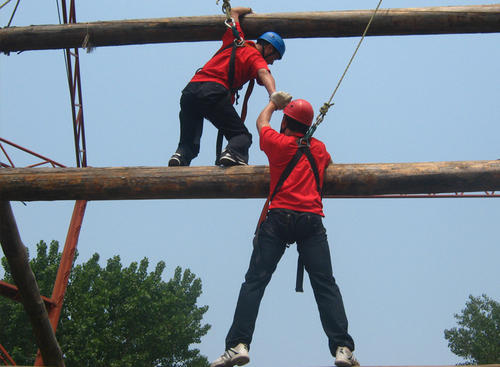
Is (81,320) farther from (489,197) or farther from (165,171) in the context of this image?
(165,171)

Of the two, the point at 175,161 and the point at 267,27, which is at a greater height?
Answer: the point at 267,27

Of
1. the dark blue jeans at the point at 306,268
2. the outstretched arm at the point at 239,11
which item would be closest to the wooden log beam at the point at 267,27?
the outstretched arm at the point at 239,11

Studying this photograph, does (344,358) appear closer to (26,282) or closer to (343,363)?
(343,363)

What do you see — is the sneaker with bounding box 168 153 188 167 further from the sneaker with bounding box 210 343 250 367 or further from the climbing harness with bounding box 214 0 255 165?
the sneaker with bounding box 210 343 250 367

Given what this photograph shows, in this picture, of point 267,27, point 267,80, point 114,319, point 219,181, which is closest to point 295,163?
point 219,181

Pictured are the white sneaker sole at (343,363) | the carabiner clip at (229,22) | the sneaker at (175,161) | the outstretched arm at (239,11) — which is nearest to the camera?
the white sneaker sole at (343,363)

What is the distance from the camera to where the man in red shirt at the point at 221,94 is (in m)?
4.60

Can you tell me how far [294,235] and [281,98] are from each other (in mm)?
1051

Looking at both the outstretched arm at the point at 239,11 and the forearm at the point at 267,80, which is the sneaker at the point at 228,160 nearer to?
the forearm at the point at 267,80

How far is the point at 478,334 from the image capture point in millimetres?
36500

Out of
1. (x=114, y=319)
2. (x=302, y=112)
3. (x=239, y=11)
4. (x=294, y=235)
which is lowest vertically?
(x=294, y=235)

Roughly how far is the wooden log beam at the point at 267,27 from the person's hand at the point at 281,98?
1.79 m

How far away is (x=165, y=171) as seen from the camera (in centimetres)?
420

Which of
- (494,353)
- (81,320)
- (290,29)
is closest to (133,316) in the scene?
(81,320)
